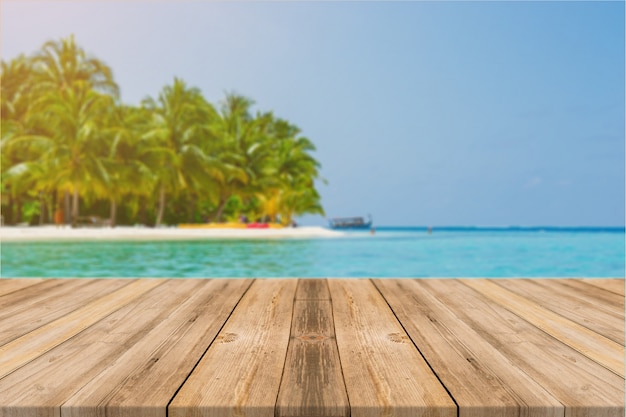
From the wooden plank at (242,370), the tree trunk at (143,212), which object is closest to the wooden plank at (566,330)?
the wooden plank at (242,370)

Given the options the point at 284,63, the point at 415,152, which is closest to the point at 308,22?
the point at 284,63

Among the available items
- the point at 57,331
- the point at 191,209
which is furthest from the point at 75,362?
the point at 191,209

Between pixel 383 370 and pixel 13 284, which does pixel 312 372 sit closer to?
pixel 383 370

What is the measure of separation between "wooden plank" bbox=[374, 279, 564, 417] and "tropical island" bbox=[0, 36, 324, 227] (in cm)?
1415

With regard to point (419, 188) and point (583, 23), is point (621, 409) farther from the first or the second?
point (583, 23)

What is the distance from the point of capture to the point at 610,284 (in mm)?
2709

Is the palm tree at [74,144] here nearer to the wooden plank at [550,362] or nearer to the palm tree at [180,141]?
the palm tree at [180,141]

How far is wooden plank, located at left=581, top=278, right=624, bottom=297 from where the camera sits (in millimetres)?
2525

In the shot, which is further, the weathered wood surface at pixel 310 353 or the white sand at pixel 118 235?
the white sand at pixel 118 235

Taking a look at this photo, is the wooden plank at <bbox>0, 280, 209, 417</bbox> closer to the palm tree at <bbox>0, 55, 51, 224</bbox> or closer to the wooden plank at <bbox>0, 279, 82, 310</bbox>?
the wooden plank at <bbox>0, 279, 82, 310</bbox>

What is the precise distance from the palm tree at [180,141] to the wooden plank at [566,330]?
14.6 metres

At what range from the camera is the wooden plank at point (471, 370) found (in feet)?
3.42

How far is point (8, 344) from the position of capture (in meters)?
1.52

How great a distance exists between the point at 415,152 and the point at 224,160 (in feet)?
79.9
